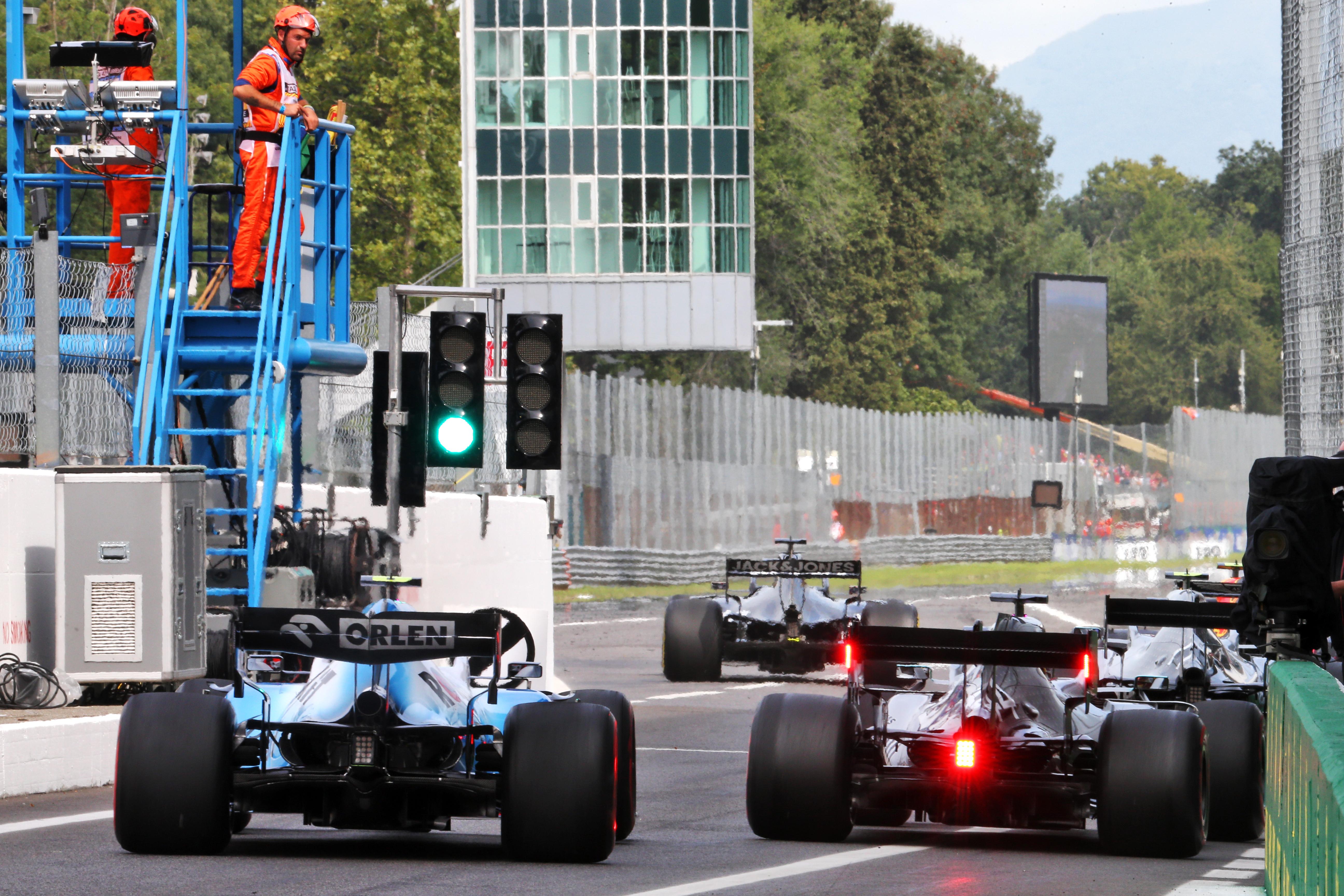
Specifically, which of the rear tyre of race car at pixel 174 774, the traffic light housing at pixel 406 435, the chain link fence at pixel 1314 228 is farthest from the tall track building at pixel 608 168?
the rear tyre of race car at pixel 174 774

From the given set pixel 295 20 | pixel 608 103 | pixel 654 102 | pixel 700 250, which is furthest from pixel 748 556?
pixel 295 20

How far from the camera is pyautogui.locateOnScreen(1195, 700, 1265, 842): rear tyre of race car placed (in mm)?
12250

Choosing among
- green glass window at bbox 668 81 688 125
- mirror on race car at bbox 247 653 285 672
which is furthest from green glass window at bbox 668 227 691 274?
mirror on race car at bbox 247 653 285 672

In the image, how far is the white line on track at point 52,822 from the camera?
1131cm

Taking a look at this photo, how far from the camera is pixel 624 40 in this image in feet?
201

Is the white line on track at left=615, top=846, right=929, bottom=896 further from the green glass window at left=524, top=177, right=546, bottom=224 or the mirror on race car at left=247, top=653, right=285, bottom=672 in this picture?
the green glass window at left=524, top=177, right=546, bottom=224

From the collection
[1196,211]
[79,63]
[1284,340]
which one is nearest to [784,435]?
[1284,340]

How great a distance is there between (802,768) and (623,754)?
898 millimetres

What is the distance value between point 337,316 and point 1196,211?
137446mm

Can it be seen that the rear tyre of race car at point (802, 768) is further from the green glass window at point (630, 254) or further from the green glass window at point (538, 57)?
the green glass window at point (538, 57)

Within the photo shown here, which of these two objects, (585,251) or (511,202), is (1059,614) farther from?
(511,202)

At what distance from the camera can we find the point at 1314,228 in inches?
1262

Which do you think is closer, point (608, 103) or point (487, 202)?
point (487, 202)

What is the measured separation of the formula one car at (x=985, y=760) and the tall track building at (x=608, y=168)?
49960 millimetres
